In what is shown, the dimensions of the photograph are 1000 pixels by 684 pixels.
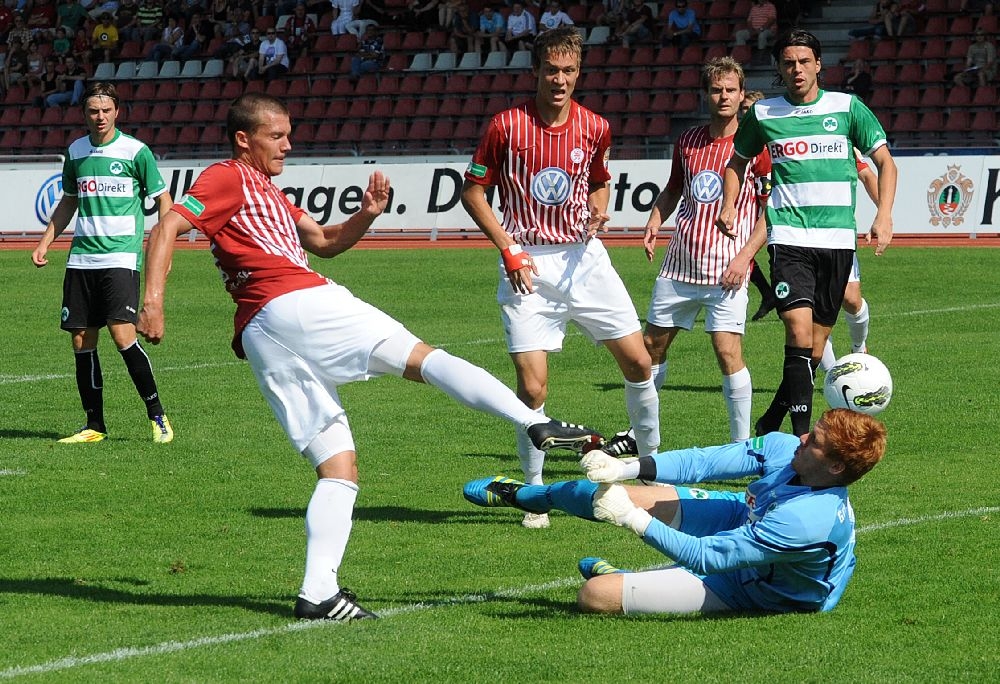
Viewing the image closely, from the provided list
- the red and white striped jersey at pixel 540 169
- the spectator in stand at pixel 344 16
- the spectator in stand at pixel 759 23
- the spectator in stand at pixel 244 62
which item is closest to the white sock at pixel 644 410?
the red and white striped jersey at pixel 540 169

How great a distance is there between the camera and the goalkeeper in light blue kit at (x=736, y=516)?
199 inches

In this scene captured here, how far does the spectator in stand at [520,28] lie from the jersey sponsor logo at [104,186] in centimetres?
2174

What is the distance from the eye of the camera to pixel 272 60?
3278 cm

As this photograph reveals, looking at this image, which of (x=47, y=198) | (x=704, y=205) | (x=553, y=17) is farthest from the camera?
(x=553, y=17)

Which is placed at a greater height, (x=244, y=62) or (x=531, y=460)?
(x=244, y=62)

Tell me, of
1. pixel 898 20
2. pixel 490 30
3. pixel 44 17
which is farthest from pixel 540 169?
pixel 44 17

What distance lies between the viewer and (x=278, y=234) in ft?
18.8

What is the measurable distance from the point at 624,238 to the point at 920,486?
16069 mm

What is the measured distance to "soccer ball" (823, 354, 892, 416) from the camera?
6.37m

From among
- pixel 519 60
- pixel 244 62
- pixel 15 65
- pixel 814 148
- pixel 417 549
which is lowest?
pixel 417 549

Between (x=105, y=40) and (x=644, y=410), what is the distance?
3036 centimetres

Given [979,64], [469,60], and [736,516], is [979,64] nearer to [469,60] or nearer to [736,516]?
[469,60]

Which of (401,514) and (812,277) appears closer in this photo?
(401,514)

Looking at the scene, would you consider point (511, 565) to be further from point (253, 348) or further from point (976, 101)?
point (976, 101)
